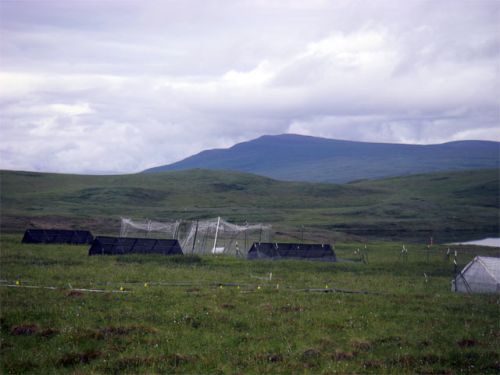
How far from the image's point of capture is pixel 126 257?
30.1 m

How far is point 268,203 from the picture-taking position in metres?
112

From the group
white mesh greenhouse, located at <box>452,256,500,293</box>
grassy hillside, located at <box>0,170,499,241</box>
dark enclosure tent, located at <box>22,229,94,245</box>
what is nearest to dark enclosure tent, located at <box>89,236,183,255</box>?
dark enclosure tent, located at <box>22,229,94,245</box>

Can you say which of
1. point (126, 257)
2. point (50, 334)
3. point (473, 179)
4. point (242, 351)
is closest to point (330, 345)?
point (242, 351)

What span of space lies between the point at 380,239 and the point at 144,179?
9551cm

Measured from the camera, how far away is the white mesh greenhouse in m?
23.1

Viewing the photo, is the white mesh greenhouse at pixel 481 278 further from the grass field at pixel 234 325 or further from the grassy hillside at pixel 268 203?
the grassy hillside at pixel 268 203

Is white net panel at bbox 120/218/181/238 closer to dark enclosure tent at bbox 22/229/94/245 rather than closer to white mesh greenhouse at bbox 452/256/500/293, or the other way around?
dark enclosure tent at bbox 22/229/94/245

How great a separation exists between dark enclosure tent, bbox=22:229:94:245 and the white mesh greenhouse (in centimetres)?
2505

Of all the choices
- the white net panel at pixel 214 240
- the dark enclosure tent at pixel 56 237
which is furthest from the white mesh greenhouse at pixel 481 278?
the dark enclosure tent at pixel 56 237

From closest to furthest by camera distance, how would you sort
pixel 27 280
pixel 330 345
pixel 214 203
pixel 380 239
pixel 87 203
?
pixel 330 345, pixel 27 280, pixel 380 239, pixel 87 203, pixel 214 203

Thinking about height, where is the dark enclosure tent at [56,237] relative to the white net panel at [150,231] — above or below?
below

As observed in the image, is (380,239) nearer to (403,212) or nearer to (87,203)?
(403,212)

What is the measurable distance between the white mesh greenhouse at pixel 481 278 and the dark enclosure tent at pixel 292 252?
11.0 metres

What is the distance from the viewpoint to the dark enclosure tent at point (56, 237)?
37.5 metres
